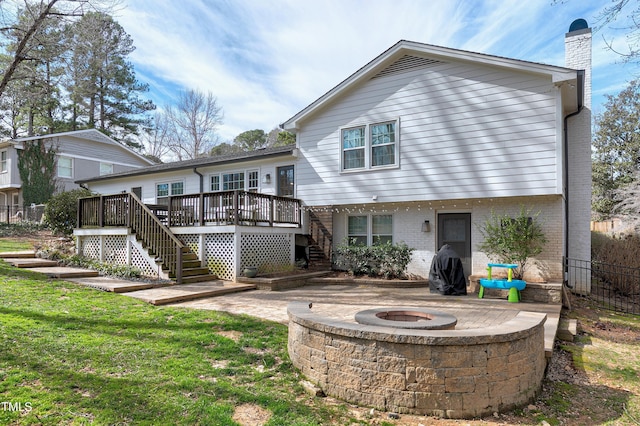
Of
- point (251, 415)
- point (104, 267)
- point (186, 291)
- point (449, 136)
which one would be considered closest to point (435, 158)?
point (449, 136)

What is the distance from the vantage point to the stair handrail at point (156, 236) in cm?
1001

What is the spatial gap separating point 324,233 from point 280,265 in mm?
1901

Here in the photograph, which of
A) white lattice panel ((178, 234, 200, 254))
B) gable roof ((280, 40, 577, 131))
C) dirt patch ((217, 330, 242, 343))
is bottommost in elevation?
dirt patch ((217, 330, 242, 343))

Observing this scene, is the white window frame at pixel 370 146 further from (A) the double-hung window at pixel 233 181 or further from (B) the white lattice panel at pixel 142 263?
(B) the white lattice panel at pixel 142 263

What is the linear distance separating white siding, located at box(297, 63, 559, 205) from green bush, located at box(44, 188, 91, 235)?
33.9 feet

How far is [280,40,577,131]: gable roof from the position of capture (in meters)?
8.79

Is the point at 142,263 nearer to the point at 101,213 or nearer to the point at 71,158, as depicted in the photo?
the point at 101,213

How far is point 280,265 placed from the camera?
11.7 meters

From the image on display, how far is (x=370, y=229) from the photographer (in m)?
12.2

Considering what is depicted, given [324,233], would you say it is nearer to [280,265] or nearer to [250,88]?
[280,265]

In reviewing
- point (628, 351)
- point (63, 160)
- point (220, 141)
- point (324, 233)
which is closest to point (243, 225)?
point (324, 233)

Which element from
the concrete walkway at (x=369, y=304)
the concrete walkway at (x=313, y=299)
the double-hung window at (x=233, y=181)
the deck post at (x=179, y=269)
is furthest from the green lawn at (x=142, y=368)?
the double-hung window at (x=233, y=181)

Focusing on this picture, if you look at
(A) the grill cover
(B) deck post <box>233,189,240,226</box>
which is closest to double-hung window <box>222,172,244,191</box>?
(B) deck post <box>233,189,240,226</box>

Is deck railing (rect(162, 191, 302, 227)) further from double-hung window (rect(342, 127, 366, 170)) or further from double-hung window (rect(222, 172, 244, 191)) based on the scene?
double-hung window (rect(222, 172, 244, 191))
